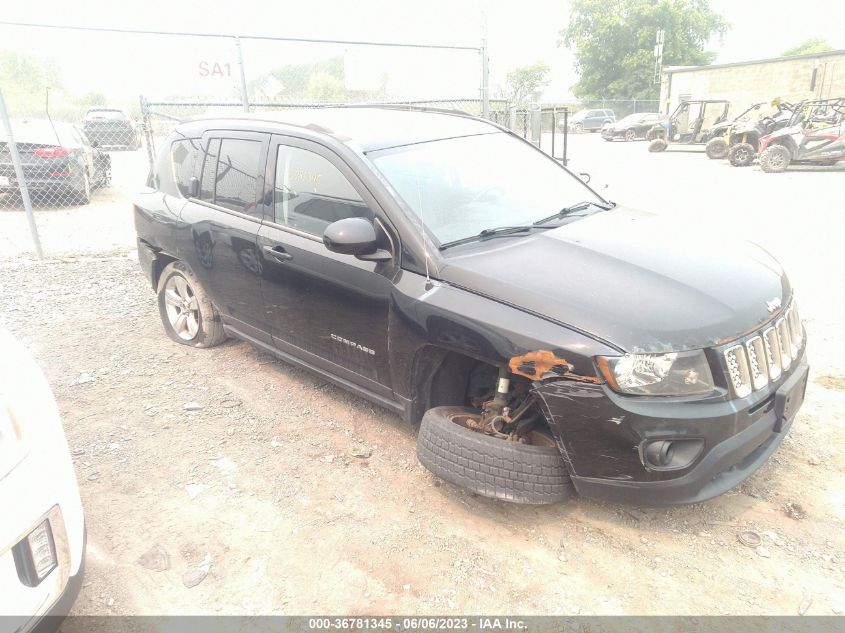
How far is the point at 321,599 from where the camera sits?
2361 millimetres

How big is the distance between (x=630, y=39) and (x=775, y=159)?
4046 centimetres

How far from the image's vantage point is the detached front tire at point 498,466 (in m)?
2.56

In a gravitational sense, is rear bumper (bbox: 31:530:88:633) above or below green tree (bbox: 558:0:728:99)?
below

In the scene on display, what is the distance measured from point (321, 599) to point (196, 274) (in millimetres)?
2663

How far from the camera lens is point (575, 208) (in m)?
3.55

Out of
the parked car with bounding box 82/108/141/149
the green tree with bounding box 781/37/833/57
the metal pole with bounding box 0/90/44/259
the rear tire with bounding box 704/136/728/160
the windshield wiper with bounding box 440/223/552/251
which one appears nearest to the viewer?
the windshield wiper with bounding box 440/223/552/251

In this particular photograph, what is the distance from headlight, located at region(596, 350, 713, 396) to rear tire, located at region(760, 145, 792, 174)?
14.9 m

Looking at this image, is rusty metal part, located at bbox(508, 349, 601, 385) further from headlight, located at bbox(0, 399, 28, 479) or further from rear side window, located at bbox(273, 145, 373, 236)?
headlight, located at bbox(0, 399, 28, 479)

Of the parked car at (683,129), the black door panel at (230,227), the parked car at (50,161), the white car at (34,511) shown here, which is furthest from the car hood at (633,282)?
the parked car at (683,129)

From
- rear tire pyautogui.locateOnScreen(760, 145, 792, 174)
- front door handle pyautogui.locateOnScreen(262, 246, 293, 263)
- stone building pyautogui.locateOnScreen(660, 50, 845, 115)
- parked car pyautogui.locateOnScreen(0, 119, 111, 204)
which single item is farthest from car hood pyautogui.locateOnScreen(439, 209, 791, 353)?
stone building pyautogui.locateOnScreen(660, 50, 845, 115)

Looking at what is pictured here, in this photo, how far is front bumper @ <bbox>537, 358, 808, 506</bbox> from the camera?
2.31m

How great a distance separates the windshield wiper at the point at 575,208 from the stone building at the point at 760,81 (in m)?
29.8

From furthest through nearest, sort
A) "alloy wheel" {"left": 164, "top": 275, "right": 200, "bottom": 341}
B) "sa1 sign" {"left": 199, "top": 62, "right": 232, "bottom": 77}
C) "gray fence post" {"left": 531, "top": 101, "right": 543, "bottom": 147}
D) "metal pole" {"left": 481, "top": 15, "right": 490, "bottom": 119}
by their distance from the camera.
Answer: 1. "gray fence post" {"left": 531, "top": 101, "right": 543, "bottom": 147}
2. "metal pole" {"left": 481, "top": 15, "right": 490, "bottom": 119}
3. "sa1 sign" {"left": 199, "top": 62, "right": 232, "bottom": 77}
4. "alloy wheel" {"left": 164, "top": 275, "right": 200, "bottom": 341}

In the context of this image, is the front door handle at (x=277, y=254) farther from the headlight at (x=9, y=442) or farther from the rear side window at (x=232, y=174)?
the headlight at (x=9, y=442)
